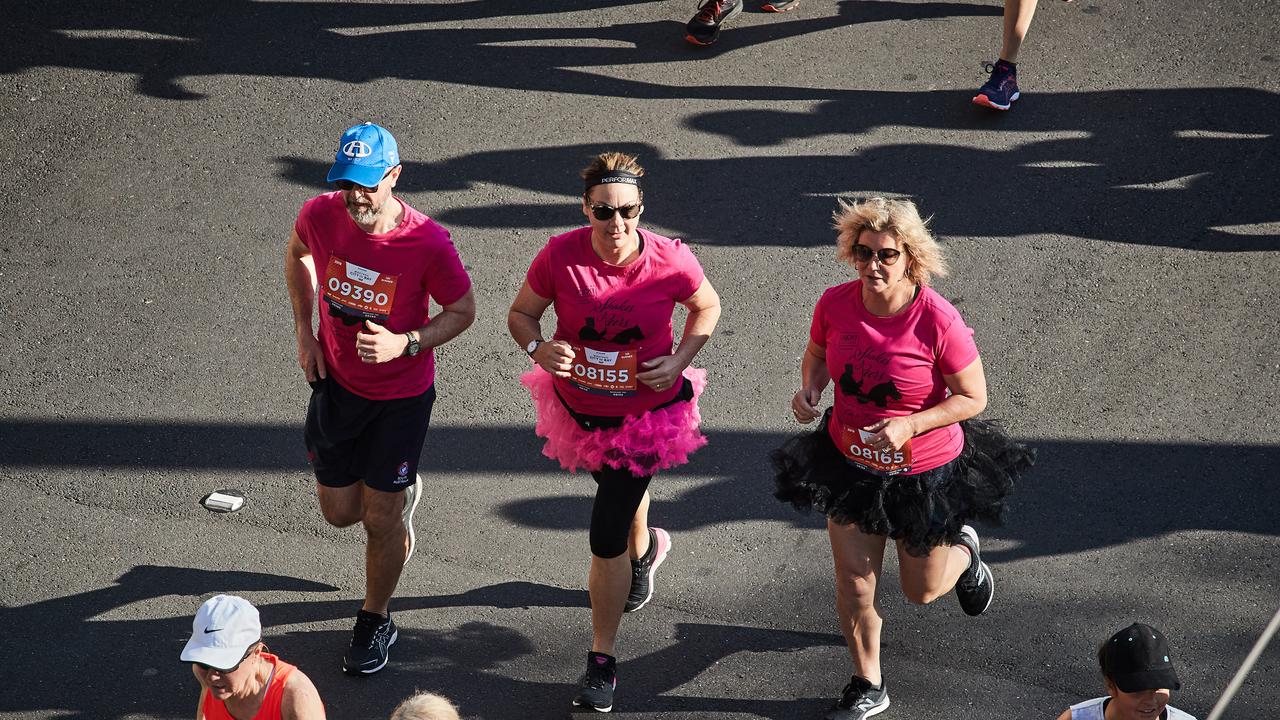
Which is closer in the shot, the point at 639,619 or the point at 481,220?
the point at 639,619

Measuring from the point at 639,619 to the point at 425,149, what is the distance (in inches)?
149

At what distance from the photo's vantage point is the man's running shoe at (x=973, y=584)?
16.9 ft

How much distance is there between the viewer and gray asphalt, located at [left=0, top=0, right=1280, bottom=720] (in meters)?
5.33

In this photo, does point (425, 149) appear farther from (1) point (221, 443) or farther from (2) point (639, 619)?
(2) point (639, 619)

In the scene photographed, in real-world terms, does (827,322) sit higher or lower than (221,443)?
higher

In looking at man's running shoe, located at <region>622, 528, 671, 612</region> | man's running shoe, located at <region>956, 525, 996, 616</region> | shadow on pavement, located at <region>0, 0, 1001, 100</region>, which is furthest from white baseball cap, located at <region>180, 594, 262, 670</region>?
shadow on pavement, located at <region>0, 0, 1001, 100</region>

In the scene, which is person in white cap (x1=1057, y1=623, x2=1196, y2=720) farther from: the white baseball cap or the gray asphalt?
the white baseball cap

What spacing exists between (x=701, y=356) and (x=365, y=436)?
224cm

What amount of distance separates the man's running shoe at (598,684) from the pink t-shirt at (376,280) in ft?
4.24

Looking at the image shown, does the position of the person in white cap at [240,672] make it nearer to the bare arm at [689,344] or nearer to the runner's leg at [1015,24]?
the bare arm at [689,344]

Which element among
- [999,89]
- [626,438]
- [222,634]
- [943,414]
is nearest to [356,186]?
[626,438]

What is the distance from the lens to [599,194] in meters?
4.57

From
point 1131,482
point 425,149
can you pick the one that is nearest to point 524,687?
point 1131,482

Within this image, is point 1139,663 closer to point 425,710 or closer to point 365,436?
point 425,710
